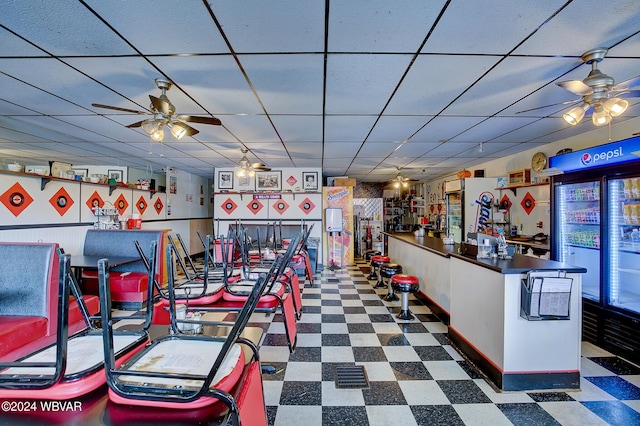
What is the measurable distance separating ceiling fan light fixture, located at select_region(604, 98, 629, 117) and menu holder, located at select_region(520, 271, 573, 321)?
1558 mm

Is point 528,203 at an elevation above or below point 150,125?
below

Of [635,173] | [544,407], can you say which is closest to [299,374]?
[544,407]

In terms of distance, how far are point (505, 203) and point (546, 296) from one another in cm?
458

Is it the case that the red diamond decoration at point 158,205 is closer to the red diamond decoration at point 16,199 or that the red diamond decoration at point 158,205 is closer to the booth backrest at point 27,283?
the red diamond decoration at point 16,199

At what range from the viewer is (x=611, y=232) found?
3162mm

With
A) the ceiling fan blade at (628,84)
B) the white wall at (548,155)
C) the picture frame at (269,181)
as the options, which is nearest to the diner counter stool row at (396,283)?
the ceiling fan blade at (628,84)

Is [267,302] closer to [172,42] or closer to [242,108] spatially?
[172,42]

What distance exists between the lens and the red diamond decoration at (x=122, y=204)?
604 centimetres

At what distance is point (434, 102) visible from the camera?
11.0 ft

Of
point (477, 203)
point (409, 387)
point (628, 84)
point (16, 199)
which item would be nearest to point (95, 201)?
point (16, 199)

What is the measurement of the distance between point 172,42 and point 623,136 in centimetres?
554

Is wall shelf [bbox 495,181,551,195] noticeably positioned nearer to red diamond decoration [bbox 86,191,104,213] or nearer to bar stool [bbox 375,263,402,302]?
bar stool [bbox 375,263,402,302]

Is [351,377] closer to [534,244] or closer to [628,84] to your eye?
[628,84]

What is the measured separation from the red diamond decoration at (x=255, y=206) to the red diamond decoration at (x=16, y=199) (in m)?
4.57
